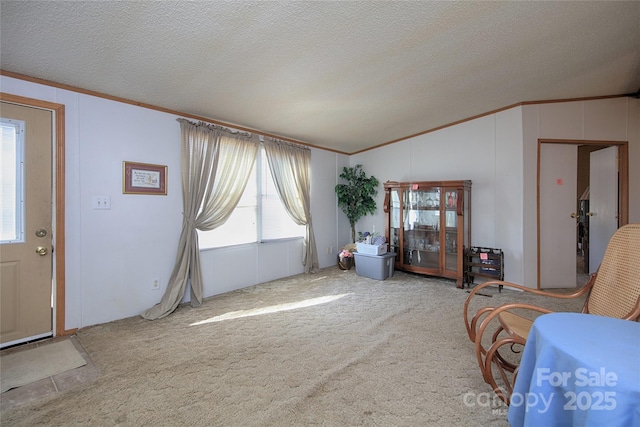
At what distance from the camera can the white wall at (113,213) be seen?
252cm

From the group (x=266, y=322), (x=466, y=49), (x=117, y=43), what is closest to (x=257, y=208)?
(x=266, y=322)

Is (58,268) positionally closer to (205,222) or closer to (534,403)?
(205,222)

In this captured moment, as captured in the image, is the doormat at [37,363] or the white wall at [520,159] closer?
the doormat at [37,363]

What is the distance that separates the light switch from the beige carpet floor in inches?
44.8

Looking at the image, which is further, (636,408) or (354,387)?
(354,387)

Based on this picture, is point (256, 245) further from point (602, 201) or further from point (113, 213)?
point (602, 201)

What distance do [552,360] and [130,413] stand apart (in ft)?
6.70

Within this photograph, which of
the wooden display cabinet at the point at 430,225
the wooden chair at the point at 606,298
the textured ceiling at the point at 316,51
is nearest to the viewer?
the wooden chair at the point at 606,298

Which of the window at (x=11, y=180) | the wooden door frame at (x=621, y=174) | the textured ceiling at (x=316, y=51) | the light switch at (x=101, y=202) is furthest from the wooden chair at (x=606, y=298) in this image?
the window at (x=11, y=180)

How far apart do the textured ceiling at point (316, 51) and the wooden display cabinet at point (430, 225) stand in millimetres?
1350

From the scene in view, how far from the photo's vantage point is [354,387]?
176 cm

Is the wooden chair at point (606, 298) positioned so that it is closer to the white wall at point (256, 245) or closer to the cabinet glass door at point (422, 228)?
the white wall at point (256, 245)

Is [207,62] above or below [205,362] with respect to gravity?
above

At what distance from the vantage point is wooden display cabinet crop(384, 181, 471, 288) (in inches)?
158
